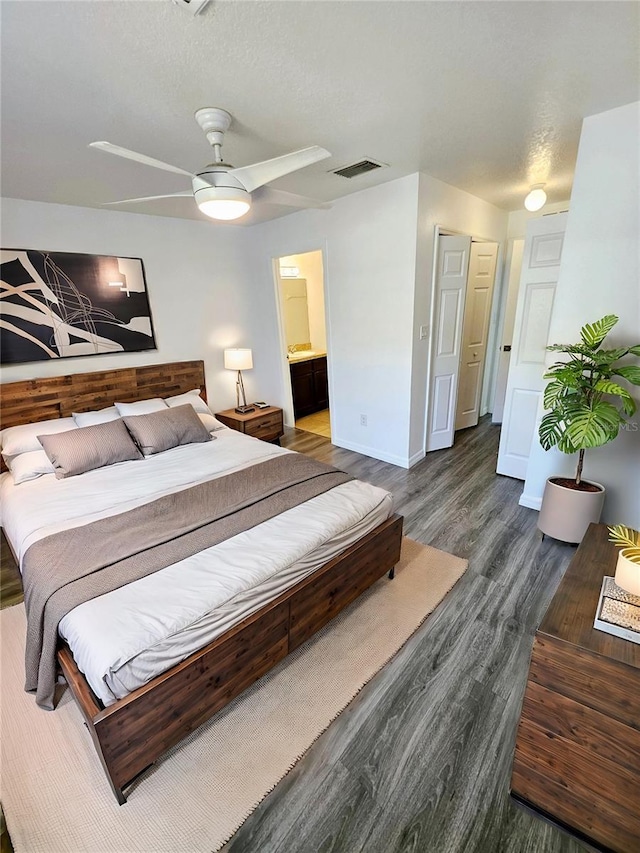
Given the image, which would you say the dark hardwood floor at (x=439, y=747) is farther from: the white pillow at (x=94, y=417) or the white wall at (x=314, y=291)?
the white wall at (x=314, y=291)

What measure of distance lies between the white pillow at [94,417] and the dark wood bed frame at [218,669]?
204cm

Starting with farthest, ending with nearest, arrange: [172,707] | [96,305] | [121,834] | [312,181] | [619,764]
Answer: [96,305] < [312,181] < [172,707] < [121,834] < [619,764]

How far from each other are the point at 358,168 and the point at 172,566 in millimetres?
2936

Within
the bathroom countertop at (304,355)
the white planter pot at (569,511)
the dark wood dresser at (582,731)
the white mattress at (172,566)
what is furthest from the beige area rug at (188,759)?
the bathroom countertop at (304,355)

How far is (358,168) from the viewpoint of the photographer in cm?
278

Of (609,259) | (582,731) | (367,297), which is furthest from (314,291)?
(582,731)

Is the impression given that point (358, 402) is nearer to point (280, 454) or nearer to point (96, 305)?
point (280, 454)

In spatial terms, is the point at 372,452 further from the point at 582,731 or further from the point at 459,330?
the point at 582,731

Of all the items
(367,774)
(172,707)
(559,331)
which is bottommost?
(367,774)

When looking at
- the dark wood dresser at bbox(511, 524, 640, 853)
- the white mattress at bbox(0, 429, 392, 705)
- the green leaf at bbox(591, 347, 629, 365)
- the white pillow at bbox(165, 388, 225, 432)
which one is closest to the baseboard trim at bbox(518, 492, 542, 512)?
the green leaf at bbox(591, 347, 629, 365)

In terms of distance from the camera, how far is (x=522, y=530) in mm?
2744

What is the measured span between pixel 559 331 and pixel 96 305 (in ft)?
12.2

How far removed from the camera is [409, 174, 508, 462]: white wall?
10.3ft

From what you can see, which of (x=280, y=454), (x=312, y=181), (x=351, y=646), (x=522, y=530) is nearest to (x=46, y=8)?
(x=312, y=181)
